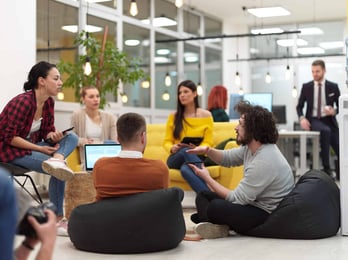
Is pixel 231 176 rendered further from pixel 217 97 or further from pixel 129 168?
pixel 129 168

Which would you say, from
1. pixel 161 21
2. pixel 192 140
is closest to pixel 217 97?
pixel 192 140

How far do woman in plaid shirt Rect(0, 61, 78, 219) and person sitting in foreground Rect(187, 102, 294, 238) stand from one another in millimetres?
1096

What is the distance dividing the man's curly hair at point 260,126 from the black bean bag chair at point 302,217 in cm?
44

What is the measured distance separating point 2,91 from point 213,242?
3.85 meters

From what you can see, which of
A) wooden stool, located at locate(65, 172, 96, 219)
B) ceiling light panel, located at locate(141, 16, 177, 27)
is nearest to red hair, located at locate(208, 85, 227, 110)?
wooden stool, located at locate(65, 172, 96, 219)

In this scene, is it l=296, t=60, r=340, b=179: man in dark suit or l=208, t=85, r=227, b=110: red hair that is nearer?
l=208, t=85, r=227, b=110: red hair

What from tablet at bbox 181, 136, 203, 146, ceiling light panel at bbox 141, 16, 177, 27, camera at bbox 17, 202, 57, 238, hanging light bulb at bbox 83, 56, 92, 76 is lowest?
tablet at bbox 181, 136, 203, 146

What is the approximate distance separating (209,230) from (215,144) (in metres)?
2.51

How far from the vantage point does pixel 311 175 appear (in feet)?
15.3

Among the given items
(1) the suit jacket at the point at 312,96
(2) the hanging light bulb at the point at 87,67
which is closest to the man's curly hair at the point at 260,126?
(2) the hanging light bulb at the point at 87,67

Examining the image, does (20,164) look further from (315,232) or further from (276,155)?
(315,232)

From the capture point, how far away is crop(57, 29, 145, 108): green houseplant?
27.9ft

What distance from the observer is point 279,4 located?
1327 centimetres

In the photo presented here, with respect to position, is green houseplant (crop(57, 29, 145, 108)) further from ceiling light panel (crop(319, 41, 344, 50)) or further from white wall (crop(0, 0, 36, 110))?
ceiling light panel (crop(319, 41, 344, 50))
